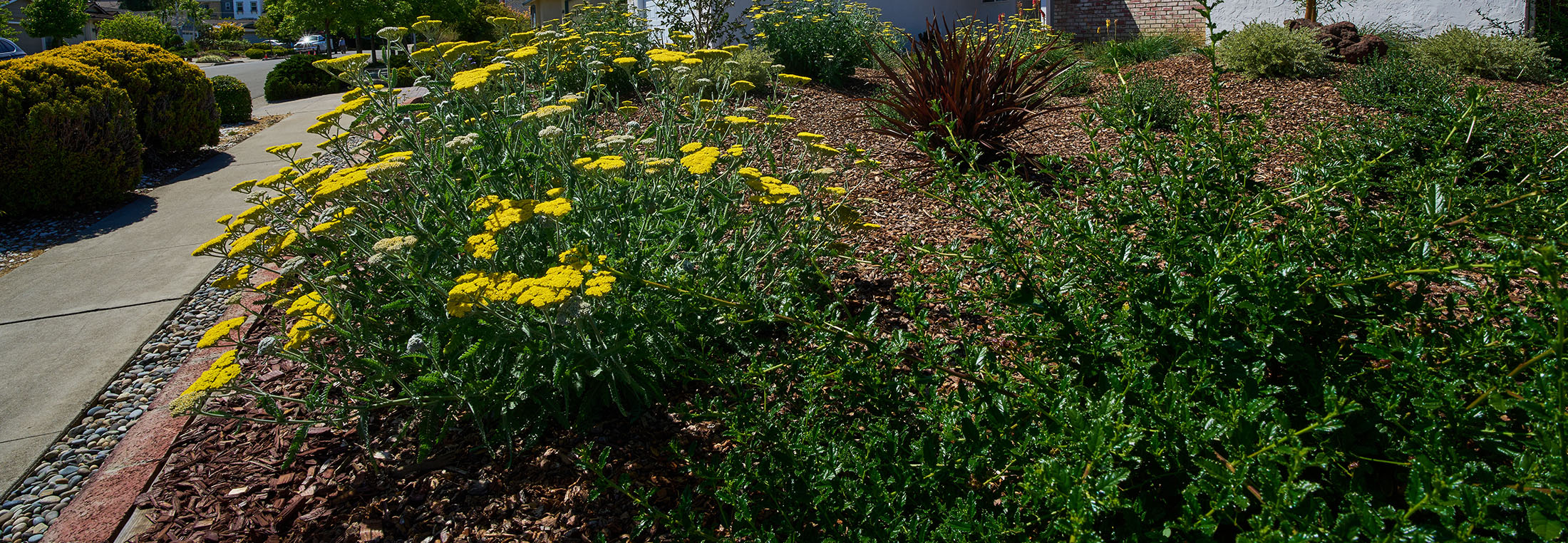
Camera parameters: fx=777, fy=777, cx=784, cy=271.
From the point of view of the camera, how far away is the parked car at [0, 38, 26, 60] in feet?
74.4

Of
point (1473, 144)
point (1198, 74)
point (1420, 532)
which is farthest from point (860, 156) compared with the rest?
point (1198, 74)

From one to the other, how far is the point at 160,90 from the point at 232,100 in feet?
12.4

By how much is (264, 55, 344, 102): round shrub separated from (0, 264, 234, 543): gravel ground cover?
13.1 meters

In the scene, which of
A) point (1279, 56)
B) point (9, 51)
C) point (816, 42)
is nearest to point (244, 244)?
point (816, 42)

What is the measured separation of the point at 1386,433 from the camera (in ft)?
5.01

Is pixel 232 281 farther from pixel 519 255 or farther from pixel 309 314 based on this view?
pixel 519 255

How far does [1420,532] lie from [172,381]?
15.0ft

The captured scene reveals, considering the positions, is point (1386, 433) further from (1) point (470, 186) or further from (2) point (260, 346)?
(1) point (470, 186)

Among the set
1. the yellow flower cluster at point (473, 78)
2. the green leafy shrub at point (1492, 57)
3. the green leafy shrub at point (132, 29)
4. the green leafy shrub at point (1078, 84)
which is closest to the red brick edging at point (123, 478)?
the yellow flower cluster at point (473, 78)

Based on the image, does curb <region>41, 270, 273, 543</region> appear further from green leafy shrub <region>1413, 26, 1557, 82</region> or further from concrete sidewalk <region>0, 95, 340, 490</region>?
green leafy shrub <region>1413, 26, 1557, 82</region>

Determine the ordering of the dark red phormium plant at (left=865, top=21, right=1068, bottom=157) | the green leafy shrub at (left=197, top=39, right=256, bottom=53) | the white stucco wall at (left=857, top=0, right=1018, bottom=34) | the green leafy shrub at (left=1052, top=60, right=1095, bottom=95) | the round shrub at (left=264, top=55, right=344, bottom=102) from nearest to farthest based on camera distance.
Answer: the dark red phormium plant at (left=865, top=21, right=1068, bottom=157) < the green leafy shrub at (left=1052, top=60, right=1095, bottom=95) < the round shrub at (left=264, top=55, right=344, bottom=102) < the white stucco wall at (left=857, top=0, right=1018, bottom=34) < the green leafy shrub at (left=197, top=39, right=256, bottom=53)

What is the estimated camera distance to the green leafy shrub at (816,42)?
10266 millimetres

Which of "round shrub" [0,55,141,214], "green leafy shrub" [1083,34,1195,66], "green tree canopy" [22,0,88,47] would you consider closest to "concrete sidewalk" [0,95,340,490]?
"round shrub" [0,55,141,214]

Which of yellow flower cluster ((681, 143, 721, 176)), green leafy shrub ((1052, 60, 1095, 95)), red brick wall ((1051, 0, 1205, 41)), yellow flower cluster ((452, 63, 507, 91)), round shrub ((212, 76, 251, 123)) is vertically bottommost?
yellow flower cluster ((681, 143, 721, 176))
